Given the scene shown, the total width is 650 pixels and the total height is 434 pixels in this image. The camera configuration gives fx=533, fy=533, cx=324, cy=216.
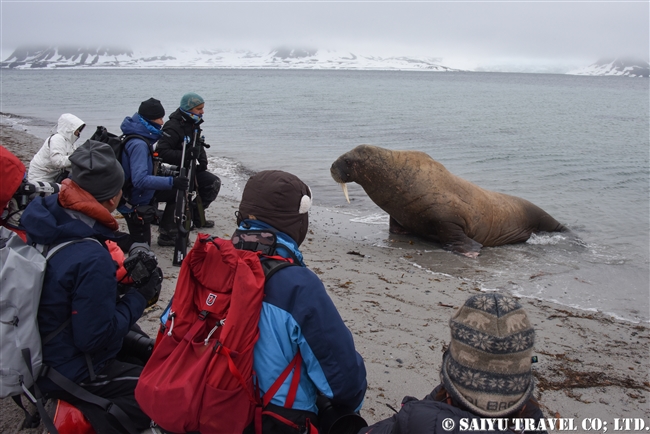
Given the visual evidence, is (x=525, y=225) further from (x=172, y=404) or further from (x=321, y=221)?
(x=172, y=404)

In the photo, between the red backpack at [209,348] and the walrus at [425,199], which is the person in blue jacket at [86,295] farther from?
the walrus at [425,199]

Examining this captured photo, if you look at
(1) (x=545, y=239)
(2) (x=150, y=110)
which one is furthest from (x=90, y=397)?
(1) (x=545, y=239)

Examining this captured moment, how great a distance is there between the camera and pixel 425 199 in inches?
331

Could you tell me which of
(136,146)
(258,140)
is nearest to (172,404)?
(136,146)

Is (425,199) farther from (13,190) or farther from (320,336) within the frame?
(320,336)

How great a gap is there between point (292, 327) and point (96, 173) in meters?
1.43

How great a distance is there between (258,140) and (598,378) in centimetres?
1782

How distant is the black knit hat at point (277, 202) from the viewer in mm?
2391

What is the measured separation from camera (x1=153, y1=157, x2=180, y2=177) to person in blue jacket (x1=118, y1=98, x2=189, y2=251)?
0.14 meters

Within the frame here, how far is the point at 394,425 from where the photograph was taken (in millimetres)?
1711

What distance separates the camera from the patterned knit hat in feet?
5.59

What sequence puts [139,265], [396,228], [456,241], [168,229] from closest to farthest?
1. [139,265]
2. [168,229]
3. [456,241]
4. [396,228]

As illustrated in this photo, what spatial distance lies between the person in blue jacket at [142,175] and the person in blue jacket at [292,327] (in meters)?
3.23

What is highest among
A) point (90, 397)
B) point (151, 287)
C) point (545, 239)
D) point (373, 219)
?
point (151, 287)
